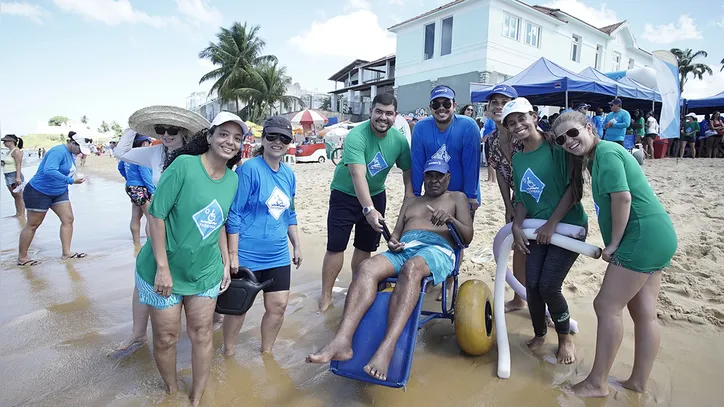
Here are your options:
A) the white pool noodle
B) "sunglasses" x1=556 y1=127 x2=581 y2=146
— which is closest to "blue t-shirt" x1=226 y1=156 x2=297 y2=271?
the white pool noodle

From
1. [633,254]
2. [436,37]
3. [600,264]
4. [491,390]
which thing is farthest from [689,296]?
[436,37]

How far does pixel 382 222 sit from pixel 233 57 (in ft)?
116

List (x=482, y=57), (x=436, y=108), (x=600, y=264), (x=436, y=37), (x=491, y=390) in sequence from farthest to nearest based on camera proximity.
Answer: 1. (x=436, y=37)
2. (x=482, y=57)
3. (x=600, y=264)
4. (x=436, y=108)
5. (x=491, y=390)

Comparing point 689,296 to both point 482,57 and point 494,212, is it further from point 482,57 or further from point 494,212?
point 482,57

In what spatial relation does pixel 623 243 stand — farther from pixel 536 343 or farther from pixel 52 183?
pixel 52 183

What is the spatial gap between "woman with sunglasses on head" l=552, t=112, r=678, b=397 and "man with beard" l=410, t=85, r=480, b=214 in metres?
1.12

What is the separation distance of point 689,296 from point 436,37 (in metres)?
20.6

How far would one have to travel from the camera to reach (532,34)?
21.6 metres

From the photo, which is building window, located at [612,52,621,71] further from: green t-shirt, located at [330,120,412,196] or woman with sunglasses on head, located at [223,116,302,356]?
woman with sunglasses on head, located at [223,116,302,356]

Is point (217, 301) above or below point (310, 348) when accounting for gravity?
above

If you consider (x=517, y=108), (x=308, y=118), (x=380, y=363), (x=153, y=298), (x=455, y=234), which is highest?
(x=308, y=118)

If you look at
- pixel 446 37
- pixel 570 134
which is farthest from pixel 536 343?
pixel 446 37

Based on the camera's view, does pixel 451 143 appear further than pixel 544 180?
Yes

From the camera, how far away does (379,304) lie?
2.82 meters
